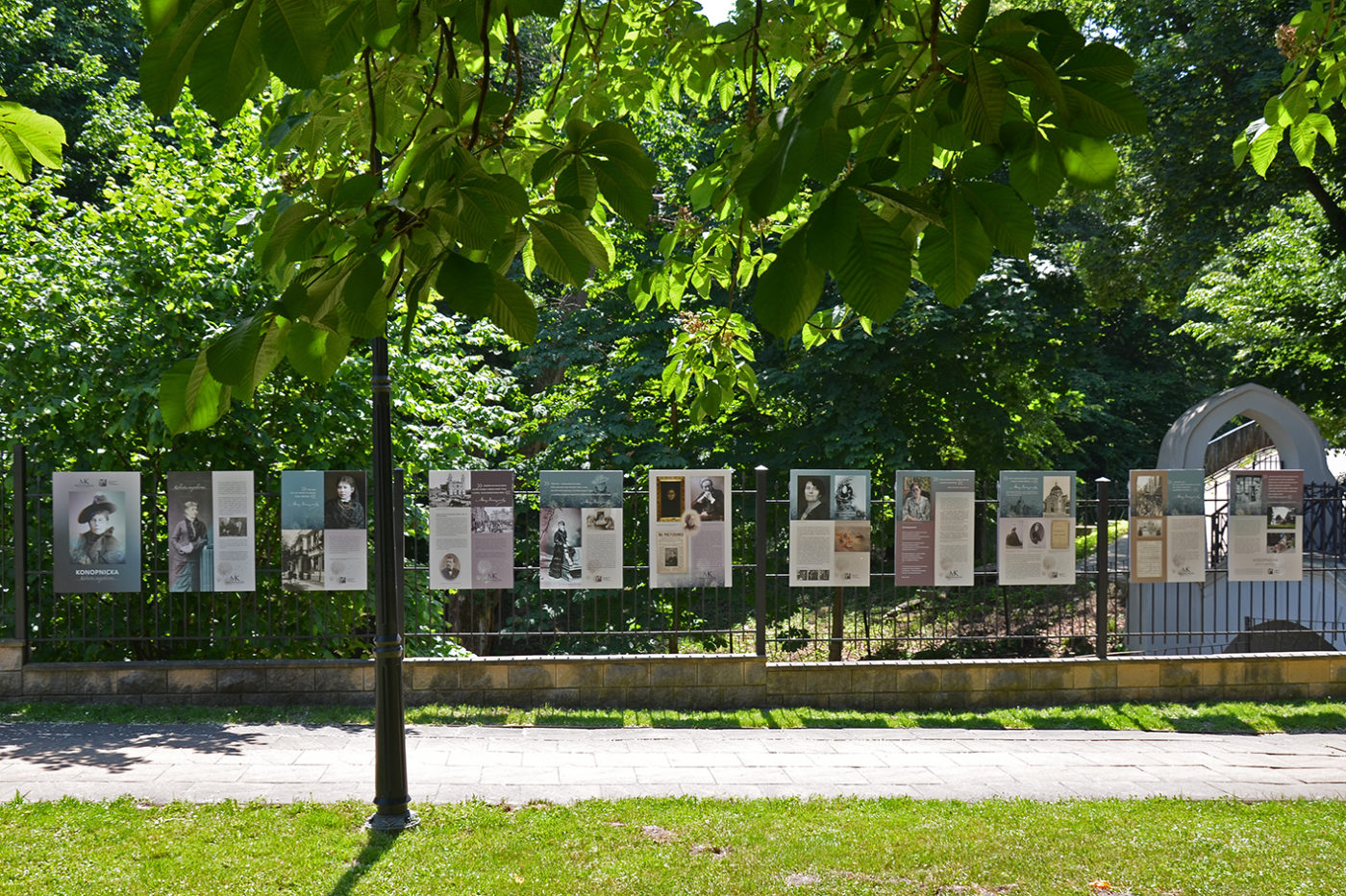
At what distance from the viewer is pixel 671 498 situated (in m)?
9.98

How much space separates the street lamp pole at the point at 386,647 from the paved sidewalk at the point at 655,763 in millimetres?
533

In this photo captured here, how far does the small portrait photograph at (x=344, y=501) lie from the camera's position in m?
9.62

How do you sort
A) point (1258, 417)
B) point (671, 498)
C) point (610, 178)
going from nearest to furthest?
point (610, 178) < point (671, 498) < point (1258, 417)

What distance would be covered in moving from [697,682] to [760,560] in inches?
49.9

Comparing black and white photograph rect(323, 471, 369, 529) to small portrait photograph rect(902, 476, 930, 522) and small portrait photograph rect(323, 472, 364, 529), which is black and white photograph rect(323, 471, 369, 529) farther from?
small portrait photograph rect(902, 476, 930, 522)

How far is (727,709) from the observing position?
32.2 feet

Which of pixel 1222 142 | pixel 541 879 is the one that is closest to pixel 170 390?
pixel 541 879

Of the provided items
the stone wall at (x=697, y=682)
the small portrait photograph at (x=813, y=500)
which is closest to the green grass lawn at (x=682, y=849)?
the stone wall at (x=697, y=682)

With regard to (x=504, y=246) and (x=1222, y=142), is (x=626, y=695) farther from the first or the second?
(x=1222, y=142)

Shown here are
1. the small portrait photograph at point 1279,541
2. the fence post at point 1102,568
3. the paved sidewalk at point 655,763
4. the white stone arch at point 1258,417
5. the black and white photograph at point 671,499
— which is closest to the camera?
the paved sidewalk at point 655,763

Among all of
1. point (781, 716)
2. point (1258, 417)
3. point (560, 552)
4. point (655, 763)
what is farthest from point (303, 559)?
point (1258, 417)

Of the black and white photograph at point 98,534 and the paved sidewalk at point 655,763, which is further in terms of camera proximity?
the black and white photograph at point 98,534

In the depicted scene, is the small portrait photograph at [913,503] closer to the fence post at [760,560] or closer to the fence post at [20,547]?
the fence post at [760,560]

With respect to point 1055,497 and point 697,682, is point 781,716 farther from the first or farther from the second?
point 1055,497
